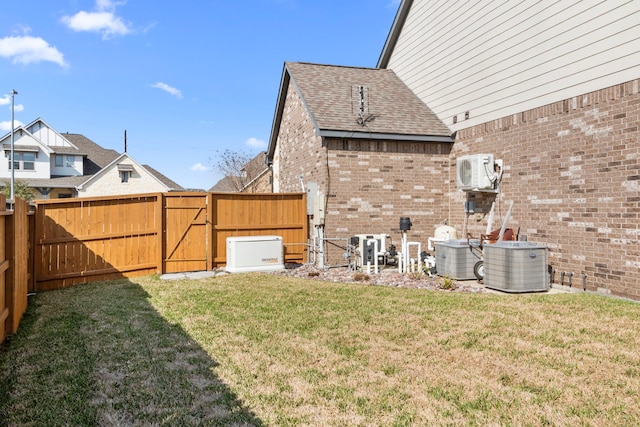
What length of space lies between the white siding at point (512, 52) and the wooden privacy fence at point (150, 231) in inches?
218

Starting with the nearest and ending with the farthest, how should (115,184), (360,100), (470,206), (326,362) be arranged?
(326,362) → (470,206) → (360,100) → (115,184)

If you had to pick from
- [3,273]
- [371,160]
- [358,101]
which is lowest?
[3,273]

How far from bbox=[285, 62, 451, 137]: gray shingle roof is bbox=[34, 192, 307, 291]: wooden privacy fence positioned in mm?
2603

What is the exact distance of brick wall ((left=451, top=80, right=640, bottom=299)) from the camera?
695cm

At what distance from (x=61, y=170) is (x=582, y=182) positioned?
1425 inches

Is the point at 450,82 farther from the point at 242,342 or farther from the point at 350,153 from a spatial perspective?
the point at 242,342

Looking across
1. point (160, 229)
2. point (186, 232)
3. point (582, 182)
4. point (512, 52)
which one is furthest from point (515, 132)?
point (160, 229)

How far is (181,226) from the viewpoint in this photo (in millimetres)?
10438

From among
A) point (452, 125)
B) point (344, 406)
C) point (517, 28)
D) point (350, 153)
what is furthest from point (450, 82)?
point (344, 406)

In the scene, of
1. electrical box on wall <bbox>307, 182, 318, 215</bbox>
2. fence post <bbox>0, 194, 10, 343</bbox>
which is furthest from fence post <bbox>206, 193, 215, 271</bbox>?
fence post <bbox>0, 194, 10, 343</bbox>

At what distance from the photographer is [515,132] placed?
9.27m

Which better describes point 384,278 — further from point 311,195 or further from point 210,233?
point 210,233

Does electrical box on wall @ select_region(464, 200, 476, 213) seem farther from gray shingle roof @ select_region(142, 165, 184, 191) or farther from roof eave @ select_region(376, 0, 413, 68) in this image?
gray shingle roof @ select_region(142, 165, 184, 191)

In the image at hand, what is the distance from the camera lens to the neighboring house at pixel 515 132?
7.14m
